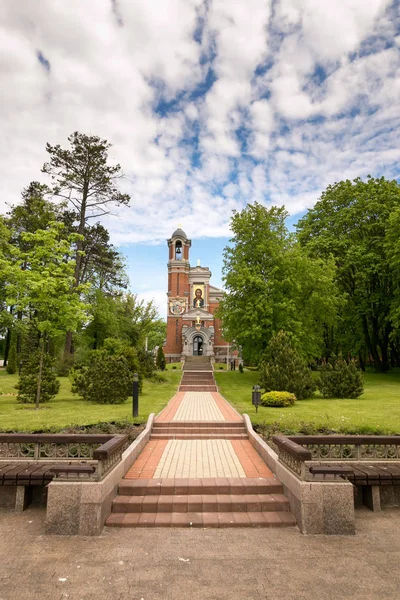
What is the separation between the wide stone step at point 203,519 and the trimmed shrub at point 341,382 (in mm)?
13246

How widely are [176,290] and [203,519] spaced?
46.7 metres

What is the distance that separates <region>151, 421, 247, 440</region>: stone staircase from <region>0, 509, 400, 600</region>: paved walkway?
18.1 feet

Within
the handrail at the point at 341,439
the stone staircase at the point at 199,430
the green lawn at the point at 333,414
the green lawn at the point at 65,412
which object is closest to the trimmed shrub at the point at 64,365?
the green lawn at the point at 65,412

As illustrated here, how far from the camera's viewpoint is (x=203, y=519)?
5785mm

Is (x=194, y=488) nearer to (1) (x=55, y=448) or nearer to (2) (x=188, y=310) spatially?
(1) (x=55, y=448)

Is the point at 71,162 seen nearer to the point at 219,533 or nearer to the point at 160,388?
the point at 160,388

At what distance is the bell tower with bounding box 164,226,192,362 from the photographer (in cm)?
5022

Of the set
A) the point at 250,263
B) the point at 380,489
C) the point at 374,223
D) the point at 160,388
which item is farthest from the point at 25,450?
the point at 374,223

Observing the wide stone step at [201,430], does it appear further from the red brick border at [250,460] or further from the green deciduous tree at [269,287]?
the green deciduous tree at [269,287]

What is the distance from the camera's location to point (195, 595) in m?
3.91

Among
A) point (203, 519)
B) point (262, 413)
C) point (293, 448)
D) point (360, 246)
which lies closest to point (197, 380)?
point (262, 413)

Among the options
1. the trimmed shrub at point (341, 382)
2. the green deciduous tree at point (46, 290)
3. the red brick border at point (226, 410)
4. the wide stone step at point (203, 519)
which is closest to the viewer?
the wide stone step at point (203, 519)

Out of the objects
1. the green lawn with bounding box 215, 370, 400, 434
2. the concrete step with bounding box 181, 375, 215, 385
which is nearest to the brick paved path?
the green lawn with bounding box 215, 370, 400, 434

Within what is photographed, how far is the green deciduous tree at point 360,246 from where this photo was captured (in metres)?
29.0
